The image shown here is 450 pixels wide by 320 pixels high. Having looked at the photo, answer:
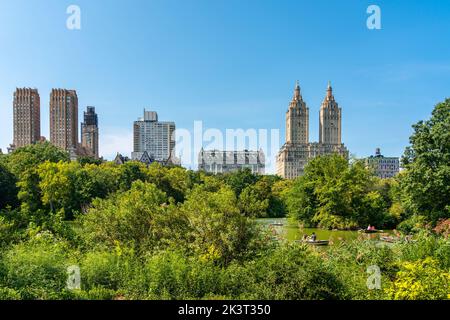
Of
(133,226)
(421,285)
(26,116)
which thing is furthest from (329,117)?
(421,285)

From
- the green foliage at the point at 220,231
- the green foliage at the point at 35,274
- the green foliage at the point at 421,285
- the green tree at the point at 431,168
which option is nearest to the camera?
the green foliage at the point at 421,285

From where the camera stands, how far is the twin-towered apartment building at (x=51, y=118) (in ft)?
161

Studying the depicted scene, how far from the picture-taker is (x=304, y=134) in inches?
3688

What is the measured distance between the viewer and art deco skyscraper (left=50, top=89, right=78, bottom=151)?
56500mm

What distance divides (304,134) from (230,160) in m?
20.2

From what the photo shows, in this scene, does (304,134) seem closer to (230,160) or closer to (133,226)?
(230,160)

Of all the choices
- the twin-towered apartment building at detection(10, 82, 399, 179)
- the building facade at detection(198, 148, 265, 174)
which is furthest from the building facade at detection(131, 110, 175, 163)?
the building facade at detection(198, 148, 265, 174)

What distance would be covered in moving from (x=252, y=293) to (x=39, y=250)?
414 centimetres

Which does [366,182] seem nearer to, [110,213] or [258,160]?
[110,213]

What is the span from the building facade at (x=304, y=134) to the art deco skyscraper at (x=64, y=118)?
45.9 meters

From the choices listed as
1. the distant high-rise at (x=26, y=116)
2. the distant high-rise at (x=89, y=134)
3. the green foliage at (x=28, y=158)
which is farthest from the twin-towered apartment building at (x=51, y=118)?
the distant high-rise at (x=89, y=134)

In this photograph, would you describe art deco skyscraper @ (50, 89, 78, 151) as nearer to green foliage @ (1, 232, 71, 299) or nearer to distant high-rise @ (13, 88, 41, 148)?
distant high-rise @ (13, 88, 41, 148)

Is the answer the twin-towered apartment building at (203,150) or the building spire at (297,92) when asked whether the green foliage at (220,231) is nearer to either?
the twin-towered apartment building at (203,150)

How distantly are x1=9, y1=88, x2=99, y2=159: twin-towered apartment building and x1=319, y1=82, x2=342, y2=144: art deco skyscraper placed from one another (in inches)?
2035
